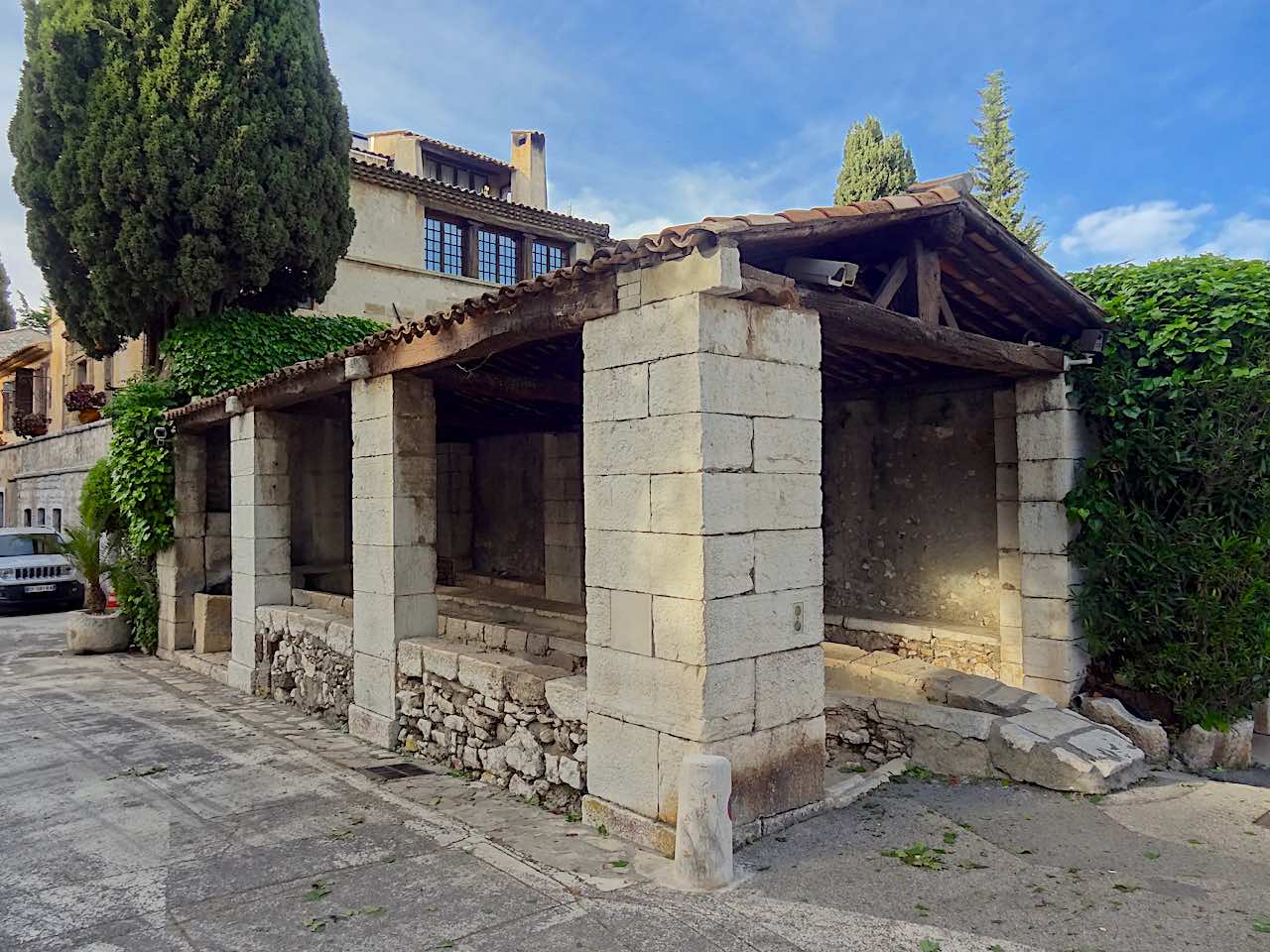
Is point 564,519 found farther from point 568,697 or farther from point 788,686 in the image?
point 788,686

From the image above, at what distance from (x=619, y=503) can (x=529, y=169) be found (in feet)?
61.1

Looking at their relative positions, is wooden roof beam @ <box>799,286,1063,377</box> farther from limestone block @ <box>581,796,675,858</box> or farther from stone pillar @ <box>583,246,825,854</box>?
limestone block @ <box>581,796,675,858</box>

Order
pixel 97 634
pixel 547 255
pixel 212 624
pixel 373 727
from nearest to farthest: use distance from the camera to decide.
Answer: pixel 373 727 → pixel 212 624 → pixel 97 634 → pixel 547 255

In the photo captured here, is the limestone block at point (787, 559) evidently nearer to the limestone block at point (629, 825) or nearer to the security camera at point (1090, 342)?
the limestone block at point (629, 825)

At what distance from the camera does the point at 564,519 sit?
10547 mm

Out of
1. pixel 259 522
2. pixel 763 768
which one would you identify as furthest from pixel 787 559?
pixel 259 522

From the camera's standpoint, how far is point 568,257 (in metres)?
19.1

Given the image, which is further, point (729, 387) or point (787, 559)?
point (787, 559)

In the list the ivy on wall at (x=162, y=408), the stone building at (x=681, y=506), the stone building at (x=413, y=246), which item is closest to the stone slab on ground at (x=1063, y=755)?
the stone building at (x=681, y=506)

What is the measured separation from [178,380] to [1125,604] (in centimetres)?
1152

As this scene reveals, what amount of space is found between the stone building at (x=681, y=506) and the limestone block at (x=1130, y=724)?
22 centimetres

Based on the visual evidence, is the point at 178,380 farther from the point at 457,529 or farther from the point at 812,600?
the point at 812,600

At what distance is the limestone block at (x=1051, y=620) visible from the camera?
22.9 ft

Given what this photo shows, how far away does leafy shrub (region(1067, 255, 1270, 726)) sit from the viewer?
20.8ft
